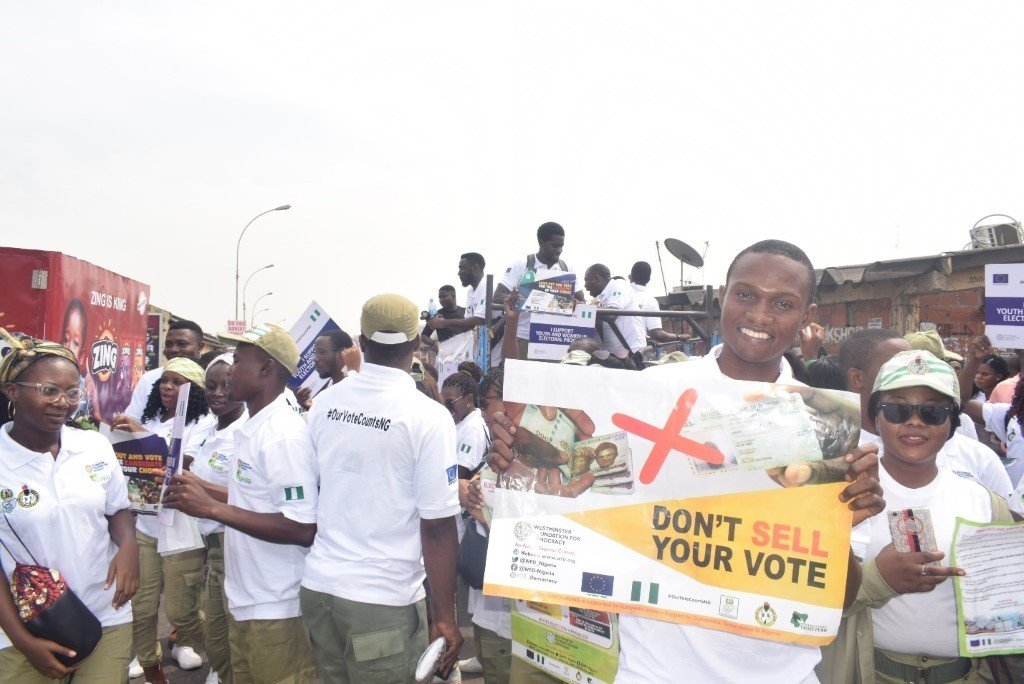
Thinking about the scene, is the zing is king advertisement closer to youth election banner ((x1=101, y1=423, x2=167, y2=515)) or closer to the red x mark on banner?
youth election banner ((x1=101, y1=423, x2=167, y2=515))

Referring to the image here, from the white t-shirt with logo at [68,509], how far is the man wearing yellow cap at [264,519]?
49cm

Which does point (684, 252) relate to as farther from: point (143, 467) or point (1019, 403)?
point (143, 467)

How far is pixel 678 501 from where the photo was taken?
1999 millimetres

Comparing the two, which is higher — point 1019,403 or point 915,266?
point 915,266

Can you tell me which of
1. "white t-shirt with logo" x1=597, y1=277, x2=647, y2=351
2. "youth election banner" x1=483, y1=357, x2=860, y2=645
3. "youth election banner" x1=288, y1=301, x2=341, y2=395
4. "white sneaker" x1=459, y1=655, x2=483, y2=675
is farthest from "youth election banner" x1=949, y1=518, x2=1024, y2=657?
"white t-shirt with logo" x1=597, y1=277, x2=647, y2=351

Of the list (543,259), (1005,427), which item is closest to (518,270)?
(543,259)

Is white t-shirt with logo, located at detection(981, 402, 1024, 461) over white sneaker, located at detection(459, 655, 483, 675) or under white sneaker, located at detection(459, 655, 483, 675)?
over

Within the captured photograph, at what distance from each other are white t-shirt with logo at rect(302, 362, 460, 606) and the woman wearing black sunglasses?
5.49ft

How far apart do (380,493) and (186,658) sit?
341 cm

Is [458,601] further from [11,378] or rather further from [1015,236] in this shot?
[1015,236]

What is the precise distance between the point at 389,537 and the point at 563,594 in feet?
4.21

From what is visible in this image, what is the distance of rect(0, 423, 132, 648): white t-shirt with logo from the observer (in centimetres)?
316

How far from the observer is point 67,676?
3.25 metres

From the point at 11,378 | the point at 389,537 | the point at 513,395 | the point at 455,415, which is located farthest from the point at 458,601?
the point at 513,395
